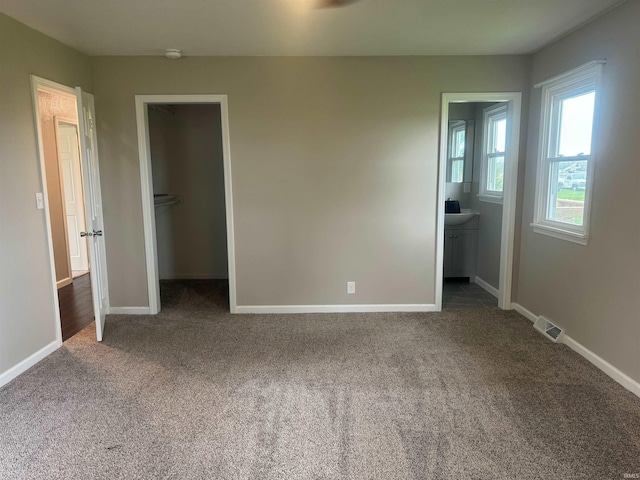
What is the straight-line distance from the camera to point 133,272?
413 cm

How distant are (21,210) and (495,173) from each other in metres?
4.59

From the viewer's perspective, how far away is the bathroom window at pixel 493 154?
465 cm

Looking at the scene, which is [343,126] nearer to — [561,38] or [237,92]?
[237,92]

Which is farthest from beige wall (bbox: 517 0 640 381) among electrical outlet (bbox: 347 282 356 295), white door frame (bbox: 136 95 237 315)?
white door frame (bbox: 136 95 237 315)

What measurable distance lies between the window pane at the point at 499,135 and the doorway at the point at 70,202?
4.18 meters

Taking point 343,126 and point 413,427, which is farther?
point 343,126

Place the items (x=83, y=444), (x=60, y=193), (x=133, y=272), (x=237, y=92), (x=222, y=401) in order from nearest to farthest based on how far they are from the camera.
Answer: (x=83, y=444)
(x=222, y=401)
(x=237, y=92)
(x=133, y=272)
(x=60, y=193)

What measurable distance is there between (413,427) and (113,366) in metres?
2.16

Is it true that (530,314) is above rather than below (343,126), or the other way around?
below

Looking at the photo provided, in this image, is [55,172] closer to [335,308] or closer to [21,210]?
[21,210]

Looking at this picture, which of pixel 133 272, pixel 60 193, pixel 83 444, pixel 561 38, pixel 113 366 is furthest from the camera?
pixel 60 193

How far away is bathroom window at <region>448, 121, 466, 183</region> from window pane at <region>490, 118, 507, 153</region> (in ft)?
1.62

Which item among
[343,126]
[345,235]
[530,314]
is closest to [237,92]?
[343,126]

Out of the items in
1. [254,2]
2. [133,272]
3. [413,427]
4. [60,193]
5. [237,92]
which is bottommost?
[413,427]
